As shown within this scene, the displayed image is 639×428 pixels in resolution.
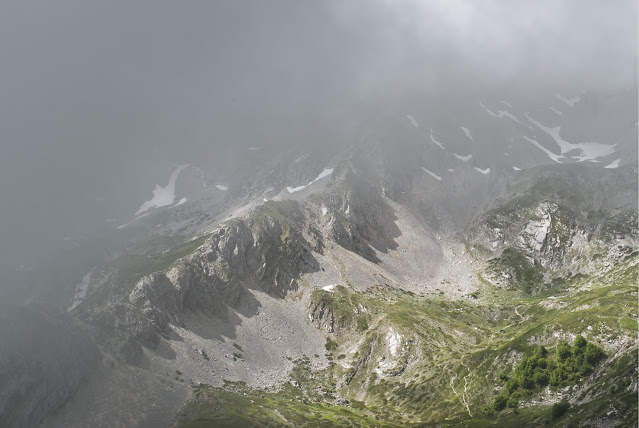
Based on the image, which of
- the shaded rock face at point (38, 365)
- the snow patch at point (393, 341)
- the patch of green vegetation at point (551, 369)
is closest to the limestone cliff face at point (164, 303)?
the shaded rock face at point (38, 365)

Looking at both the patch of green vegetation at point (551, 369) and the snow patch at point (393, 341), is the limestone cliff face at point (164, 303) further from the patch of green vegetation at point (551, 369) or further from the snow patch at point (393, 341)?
the patch of green vegetation at point (551, 369)

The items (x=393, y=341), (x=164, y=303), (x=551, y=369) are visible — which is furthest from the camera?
(x=164, y=303)

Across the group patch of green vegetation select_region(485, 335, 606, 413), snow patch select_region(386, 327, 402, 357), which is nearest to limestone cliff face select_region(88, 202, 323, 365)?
snow patch select_region(386, 327, 402, 357)

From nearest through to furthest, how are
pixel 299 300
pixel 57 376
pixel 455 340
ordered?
pixel 57 376 → pixel 455 340 → pixel 299 300

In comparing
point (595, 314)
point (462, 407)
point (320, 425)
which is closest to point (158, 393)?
point (320, 425)

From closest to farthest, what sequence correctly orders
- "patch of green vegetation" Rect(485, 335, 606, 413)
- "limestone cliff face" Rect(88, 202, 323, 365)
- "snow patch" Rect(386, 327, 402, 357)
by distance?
1. "patch of green vegetation" Rect(485, 335, 606, 413)
2. "limestone cliff face" Rect(88, 202, 323, 365)
3. "snow patch" Rect(386, 327, 402, 357)

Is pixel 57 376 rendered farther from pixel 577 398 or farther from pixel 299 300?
pixel 577 398

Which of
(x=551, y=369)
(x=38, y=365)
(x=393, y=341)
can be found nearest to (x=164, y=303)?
(x=38, y=365)

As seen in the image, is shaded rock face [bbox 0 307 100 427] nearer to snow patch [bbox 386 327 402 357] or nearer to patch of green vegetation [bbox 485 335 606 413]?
snow patch [bbox 386 327 402 357]

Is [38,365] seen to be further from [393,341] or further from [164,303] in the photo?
[393,341]
